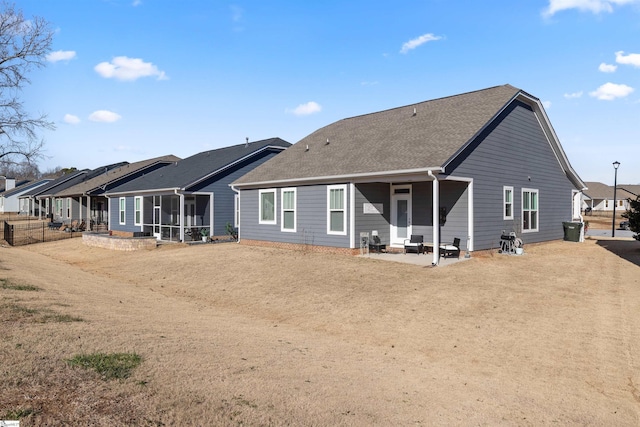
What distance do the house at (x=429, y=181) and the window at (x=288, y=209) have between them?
0.05 m

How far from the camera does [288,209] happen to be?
20.0 meters

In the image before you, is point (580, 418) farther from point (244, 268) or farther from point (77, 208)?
point (77, 208)

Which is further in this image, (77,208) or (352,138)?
(77,208)

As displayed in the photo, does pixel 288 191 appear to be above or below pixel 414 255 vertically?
above

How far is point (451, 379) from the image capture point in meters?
6.25

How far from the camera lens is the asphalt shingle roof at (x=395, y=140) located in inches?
625

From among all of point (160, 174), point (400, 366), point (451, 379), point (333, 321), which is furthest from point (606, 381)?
point (160, 174)

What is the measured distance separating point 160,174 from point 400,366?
94.6 feet

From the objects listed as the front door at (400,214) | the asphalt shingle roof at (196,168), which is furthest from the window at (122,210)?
the front door at (400,214)

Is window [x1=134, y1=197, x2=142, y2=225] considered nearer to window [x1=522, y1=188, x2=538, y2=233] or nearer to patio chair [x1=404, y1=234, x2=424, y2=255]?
patio chair [x1=404, y1=234, x2=424, y2=255]

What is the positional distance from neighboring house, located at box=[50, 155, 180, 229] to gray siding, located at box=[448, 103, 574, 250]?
28204mm

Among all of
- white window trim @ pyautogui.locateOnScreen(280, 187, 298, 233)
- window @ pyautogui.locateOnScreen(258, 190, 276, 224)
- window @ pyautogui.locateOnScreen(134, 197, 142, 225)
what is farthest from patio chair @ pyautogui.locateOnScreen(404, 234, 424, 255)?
window @ pyautogui.locateOnScreen(134, 197, 142, 225)

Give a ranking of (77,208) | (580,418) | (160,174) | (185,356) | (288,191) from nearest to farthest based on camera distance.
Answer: (580,418) < (185,356) < (288,191) < (160,174) < (77,208)

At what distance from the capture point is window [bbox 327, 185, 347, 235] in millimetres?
17375
